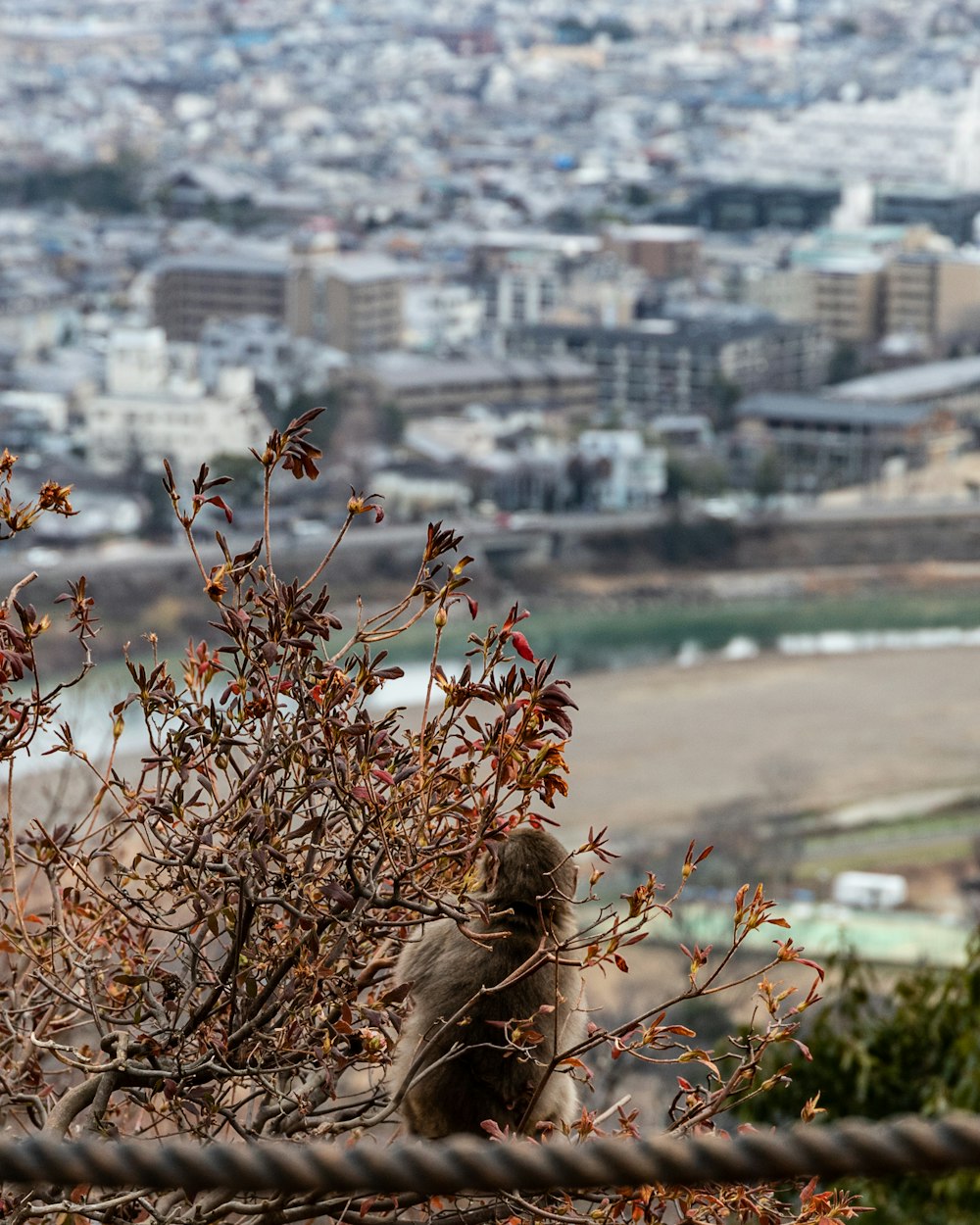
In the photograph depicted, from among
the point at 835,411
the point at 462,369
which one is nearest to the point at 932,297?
the point at 835,411

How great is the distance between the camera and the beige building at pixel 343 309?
107 feet

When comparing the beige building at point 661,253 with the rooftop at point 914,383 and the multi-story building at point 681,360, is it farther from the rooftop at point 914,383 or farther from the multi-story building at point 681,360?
the rooftop at point 914,383

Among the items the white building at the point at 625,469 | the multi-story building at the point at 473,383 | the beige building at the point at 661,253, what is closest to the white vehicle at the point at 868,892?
the white building at the point at 625,469

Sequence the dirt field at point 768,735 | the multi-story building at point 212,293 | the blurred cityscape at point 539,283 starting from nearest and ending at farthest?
the dirt field at point 768,735, the blurred cityscape at point 539,283, the multi-story building at point 212,293

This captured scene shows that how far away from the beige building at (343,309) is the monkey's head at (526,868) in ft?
103

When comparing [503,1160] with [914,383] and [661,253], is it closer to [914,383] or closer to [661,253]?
[914,383]

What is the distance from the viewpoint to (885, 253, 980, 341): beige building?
1371 inches

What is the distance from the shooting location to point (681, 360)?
101 feet

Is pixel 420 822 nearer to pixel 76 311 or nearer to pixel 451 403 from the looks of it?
pixel 451 403

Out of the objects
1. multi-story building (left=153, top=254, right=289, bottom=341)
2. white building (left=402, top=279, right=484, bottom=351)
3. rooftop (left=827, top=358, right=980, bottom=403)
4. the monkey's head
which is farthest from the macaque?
white building (left=402, top=279, right=484, bottom=351)

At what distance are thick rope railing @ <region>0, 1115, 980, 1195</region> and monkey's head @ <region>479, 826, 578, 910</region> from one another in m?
0.72

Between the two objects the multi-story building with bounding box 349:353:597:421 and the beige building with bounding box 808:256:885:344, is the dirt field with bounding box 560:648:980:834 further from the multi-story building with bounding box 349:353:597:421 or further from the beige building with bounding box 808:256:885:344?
the beige building with bounding box 808:256:885:344

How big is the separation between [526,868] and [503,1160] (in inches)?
29.8

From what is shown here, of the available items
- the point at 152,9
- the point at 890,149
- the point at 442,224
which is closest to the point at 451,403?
the point at 442,224
